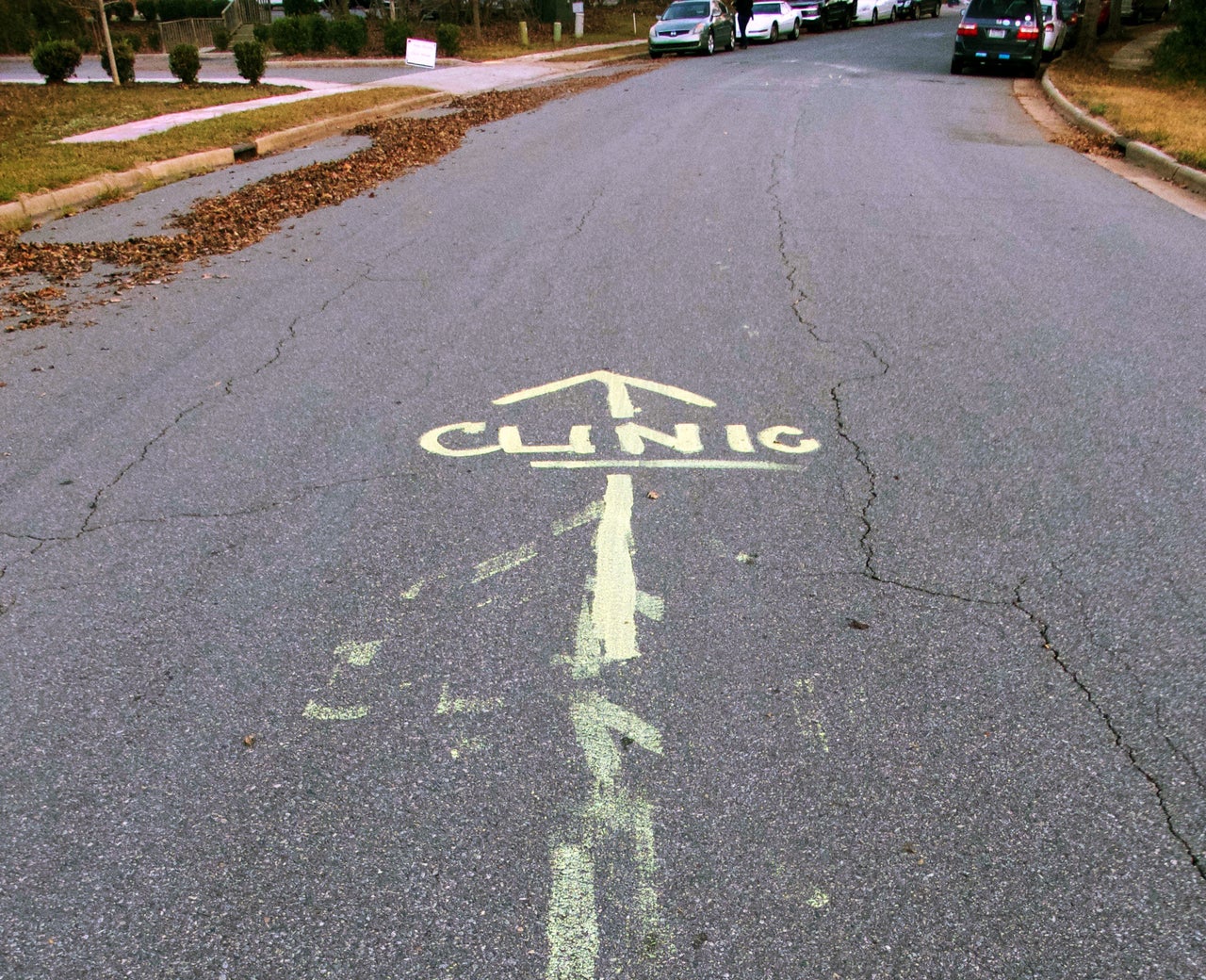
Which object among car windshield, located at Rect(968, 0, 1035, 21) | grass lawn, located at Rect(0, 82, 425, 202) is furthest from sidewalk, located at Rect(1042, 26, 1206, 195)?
grass lawn, located at Rect(0, 82, 425, 202)

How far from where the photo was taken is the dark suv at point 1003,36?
2128 cm

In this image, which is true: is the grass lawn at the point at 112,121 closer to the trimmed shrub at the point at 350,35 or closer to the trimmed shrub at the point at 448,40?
the trimmed shrub at the point at 448,40

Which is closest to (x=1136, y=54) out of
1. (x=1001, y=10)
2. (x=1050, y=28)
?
(x=1050, y=28)

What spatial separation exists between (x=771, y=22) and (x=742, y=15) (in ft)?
5.66

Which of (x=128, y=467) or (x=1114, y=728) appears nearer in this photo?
(x=1114, y=728)

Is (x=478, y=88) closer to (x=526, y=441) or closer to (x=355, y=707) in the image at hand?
(x=526, y=441)

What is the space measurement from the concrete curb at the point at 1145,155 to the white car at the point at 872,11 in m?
26.8

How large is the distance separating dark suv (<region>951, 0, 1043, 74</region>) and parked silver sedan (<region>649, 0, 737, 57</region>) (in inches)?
338

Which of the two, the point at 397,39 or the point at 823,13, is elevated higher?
the point at 823,13

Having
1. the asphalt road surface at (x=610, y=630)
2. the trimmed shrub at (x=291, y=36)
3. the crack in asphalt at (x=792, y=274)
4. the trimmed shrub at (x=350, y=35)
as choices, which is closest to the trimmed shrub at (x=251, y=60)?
the trimmed shrub at (x=350, y=35)

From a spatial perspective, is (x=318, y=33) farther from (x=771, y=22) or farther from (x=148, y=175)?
(x=148, y=175)

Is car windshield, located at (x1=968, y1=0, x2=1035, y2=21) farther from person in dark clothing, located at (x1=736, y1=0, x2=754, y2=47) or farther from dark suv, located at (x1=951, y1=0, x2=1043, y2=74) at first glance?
person in dark clothing, located at (x1=736, y1=0, x2=754, y2=47)

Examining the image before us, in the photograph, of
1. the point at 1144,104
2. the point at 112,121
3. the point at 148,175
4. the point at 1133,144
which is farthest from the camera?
the point at 112,121

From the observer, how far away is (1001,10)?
2175cm
